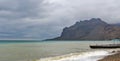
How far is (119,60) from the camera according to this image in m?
32.7

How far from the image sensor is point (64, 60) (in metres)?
40.5

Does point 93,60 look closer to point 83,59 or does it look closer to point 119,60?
point 83,59

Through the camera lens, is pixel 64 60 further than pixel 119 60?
Yes

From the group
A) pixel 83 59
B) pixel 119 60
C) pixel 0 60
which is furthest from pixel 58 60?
pixel 0 60

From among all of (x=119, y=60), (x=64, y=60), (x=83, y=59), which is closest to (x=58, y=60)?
(x=64, y=60)

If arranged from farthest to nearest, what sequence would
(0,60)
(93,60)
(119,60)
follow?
(0,60)
(93,60)
(119,60)

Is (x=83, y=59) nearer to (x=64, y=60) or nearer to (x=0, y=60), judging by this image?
(x=64, y=60)

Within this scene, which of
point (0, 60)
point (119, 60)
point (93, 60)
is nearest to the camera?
point (119, 60)

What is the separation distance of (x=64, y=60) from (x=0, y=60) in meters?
19.9

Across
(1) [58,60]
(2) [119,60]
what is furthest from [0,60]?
(2) [119,60]

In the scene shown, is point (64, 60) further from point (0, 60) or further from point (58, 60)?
point (0, 60)

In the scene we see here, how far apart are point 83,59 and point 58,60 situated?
421 cm

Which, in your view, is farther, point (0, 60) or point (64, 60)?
Result: point (0, 60)

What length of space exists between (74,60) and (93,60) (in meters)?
3.09
